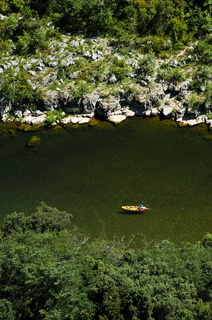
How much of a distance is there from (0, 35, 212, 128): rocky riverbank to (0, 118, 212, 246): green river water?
337 centimetres

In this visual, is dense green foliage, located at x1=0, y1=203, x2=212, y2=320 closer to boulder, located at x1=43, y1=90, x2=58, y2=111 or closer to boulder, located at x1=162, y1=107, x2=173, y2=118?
boulder, located at x1=162, y1=107, x2=173, y2=118

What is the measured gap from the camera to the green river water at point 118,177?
42719 millimetres

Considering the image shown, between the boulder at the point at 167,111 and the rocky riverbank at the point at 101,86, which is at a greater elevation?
the rocky riverbank at the point at 101,86

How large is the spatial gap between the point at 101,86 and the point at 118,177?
24682mm

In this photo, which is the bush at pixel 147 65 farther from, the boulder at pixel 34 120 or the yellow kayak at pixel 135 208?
the yellow kayak at pixel 135 208

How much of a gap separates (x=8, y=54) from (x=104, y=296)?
61.0m

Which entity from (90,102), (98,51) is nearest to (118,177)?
(90,102)

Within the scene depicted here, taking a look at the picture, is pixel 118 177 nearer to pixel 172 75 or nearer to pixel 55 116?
pixel 55 116

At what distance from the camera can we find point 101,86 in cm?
6738

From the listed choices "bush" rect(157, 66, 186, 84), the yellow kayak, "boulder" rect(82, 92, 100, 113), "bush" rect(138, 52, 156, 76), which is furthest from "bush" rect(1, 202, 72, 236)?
"bush" rect(138, 52, 156, 76)

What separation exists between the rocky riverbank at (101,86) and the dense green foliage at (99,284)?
37.0 meters

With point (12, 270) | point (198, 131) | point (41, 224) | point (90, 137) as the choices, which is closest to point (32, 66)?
point (90, 137)

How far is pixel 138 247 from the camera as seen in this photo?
39500 mm

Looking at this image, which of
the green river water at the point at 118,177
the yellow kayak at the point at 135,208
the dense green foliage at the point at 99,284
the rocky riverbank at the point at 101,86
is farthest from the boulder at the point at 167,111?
the dense green foliage at the point at 99,284
